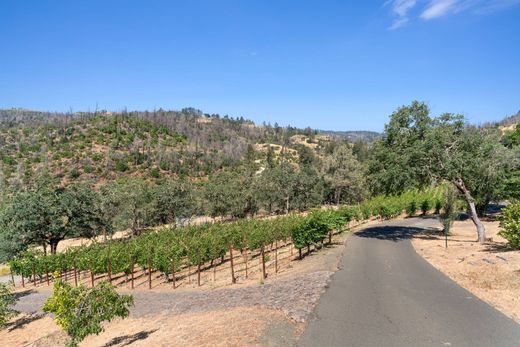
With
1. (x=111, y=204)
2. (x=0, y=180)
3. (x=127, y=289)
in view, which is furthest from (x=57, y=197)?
(x=0, y=180)

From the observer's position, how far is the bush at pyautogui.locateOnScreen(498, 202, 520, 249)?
1972cm

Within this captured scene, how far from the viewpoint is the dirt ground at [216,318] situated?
10.9 meters

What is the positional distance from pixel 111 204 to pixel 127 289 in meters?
33.7

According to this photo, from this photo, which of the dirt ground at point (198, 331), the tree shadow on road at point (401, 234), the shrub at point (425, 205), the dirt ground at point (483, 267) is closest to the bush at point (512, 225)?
the dirt ground at point (483, 267)

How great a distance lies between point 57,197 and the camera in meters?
45.0

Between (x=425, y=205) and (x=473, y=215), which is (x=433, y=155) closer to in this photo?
(x=473, y=215)

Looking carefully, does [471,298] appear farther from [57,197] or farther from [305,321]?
[57,197]

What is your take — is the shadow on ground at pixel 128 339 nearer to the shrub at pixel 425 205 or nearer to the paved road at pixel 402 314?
the paved road at pixel 402 314

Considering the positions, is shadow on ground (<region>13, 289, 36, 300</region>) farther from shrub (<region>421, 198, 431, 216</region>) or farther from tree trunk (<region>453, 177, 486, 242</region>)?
shrub (<region>421, 198, 431, 216</region>)

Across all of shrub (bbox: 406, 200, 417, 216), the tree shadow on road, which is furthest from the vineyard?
shrub (bbox: 406, 200, 417, 216)

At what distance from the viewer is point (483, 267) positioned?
Result: 18375mm

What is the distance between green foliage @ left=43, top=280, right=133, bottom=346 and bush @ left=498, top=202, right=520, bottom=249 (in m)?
21.3

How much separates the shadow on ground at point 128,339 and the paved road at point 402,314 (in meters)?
6.65

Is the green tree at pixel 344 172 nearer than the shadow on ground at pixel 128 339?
No
